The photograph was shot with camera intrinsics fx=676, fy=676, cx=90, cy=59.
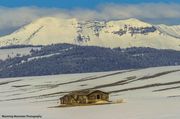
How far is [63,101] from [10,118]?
60838 millimetres

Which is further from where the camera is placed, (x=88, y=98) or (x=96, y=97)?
(x=88, y=98)

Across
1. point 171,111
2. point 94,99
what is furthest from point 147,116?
point 94,99

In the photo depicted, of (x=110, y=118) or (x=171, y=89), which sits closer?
(x=110, y=118)

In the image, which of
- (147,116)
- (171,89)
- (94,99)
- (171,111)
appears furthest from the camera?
(171,89)

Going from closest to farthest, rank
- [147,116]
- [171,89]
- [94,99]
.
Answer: [147,116] < [94,99] < [171,89]

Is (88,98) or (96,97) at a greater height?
(96,97)

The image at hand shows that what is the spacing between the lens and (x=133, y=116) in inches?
3698

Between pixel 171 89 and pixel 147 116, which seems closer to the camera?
pixel 147 116

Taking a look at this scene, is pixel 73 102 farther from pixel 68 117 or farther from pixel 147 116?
pixel 147 116

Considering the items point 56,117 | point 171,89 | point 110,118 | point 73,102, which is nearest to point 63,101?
point 73,102

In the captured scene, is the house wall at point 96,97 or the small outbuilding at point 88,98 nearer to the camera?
the small outbuilding at point 88,98

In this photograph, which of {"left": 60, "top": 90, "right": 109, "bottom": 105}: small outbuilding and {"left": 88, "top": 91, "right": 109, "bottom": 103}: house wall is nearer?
{"left": 60, "top": 90, "right": 109, "bottom": 105}: small outbuilding

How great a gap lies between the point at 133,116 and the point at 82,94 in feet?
221

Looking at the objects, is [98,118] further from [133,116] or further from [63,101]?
[63,101]
